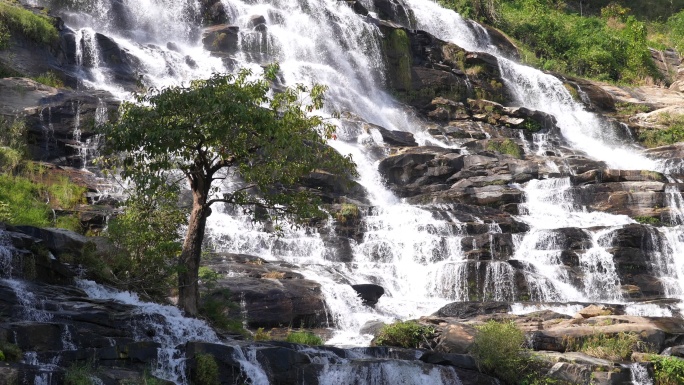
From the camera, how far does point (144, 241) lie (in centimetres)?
1562

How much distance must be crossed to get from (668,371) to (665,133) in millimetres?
27137

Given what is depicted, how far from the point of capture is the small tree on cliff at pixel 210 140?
14.1 m

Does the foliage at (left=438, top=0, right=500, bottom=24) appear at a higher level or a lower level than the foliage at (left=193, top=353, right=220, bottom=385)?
higher

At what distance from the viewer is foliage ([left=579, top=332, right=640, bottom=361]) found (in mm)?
15820

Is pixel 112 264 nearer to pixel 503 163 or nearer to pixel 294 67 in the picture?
→ pixel 503 163

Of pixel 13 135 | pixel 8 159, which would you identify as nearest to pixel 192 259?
pixel 8 159

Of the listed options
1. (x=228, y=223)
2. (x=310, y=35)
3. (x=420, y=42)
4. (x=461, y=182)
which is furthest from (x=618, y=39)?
(x=228, y=223)

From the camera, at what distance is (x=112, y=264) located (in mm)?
16188

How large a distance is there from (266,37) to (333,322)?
77.1ft

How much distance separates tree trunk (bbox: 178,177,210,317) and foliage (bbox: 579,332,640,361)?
817 cm

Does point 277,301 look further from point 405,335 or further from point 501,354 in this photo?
point 501,354

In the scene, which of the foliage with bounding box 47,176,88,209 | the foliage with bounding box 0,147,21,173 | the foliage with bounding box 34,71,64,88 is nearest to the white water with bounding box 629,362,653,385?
the foliage with bounding box 47,176,88,209

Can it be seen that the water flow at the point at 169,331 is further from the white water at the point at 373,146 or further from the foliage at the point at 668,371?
the foliage at the point at 668,371

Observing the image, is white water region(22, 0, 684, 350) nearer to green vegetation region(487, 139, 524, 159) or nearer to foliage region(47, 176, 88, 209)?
green vegetation region(487, 139, 524, 159)
